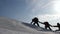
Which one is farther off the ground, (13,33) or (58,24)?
(58,24)

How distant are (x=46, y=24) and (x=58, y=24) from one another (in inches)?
53.7

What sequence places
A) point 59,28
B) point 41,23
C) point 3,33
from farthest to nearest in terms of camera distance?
point 41,23 < point 59,28 < point 3,33

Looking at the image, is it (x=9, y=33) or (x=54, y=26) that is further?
(x=54, y=26)

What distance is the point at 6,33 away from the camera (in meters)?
8.02

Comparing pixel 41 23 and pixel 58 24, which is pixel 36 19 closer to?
pixel 41 23

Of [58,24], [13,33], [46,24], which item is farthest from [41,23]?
[13,33]

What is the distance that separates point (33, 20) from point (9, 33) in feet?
26.0

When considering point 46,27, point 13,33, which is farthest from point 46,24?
point 13,33

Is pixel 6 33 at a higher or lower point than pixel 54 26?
lower

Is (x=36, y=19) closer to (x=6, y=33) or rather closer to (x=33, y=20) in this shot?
(x=33, y=20)

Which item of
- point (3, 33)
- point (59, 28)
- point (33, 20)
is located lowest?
point (3, 33)

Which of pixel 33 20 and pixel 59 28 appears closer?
pixel 59 28

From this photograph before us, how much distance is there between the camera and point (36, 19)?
52.0 ft

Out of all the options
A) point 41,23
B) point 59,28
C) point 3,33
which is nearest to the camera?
point 3,33
